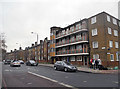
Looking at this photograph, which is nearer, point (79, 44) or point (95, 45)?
point (95, 45)

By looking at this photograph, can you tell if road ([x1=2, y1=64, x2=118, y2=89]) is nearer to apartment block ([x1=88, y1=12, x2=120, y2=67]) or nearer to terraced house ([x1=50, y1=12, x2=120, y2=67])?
apartment block ([x1=88, y1=12, x2=120, y2=67])

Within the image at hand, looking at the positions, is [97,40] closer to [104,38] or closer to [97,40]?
[97,40]

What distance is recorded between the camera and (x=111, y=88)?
7395mm

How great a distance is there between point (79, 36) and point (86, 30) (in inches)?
108

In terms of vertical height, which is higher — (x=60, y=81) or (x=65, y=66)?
(x=65, y=66)

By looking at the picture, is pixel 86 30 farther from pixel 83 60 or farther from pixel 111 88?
pixel 111 88

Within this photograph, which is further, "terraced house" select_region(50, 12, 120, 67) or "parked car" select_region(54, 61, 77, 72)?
"terraced house" select_region(50, 12, 120, 67)

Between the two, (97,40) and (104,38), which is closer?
(104,38)

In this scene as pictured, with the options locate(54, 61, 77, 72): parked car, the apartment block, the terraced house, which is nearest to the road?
locate(54, 61, 77, 72): parked car

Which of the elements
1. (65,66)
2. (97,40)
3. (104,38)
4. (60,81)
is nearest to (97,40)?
(97,40)

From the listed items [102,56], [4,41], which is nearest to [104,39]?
[102,56]

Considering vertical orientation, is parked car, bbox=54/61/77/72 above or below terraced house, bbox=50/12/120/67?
Answer: below

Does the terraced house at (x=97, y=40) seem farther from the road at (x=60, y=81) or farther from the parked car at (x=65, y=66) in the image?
the road at (x=60, y=81)

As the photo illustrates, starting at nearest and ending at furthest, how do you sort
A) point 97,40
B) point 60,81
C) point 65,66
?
point 60,81, point 65,66, point 97,40
